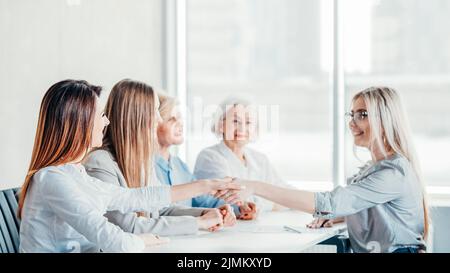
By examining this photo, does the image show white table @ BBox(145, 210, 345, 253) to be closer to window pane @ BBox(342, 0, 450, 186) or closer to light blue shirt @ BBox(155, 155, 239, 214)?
light blue shirt @ BBox(155, 155, 239, 214)

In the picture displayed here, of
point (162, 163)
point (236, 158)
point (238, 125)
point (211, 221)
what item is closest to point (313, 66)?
point (238, 125)

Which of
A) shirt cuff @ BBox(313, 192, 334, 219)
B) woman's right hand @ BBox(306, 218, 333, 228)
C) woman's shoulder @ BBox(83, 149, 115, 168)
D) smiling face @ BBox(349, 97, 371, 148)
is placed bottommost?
woman's right hand @ BBox(306, 218, 333, 228)

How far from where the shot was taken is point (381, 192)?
214 cm

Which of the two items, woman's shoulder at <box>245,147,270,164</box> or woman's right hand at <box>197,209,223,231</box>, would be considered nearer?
woman's right hand at <box>197,209,223,231</box>

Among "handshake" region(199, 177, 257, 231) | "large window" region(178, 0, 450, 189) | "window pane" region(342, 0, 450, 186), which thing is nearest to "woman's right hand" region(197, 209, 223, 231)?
"handshake" region(199, 177, 257, 231)

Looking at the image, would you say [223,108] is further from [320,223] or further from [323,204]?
[323,204]

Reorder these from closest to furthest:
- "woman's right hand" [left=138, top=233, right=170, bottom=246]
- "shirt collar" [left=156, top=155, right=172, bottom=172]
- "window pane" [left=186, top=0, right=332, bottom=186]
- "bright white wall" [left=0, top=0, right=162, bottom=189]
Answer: "woman's right hand" [left=138, top=233, right=170, bottom=246] < "bright white wall" [left=0, top=0, right=162, bottom=189] < "shirt collar" [left=156, top=155, right=172, bottom=172] < "window pane" [left=186, top=0, right=332, bottom=186]

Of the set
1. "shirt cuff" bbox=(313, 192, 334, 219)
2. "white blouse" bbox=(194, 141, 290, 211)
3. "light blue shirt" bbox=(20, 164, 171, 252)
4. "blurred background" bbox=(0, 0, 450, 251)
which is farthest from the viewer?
"blurred background" bbox=(0, 0, 450, 251)

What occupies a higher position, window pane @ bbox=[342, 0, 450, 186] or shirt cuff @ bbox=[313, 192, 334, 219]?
window pane @ bbox=[342, 0, 450, 186]

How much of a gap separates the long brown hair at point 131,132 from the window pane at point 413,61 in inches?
58.8

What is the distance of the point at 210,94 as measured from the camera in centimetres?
361

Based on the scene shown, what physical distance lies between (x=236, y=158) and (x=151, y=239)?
1103 mm

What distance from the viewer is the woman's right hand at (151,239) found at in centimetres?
189

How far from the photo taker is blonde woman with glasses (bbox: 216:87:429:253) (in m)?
2.14
